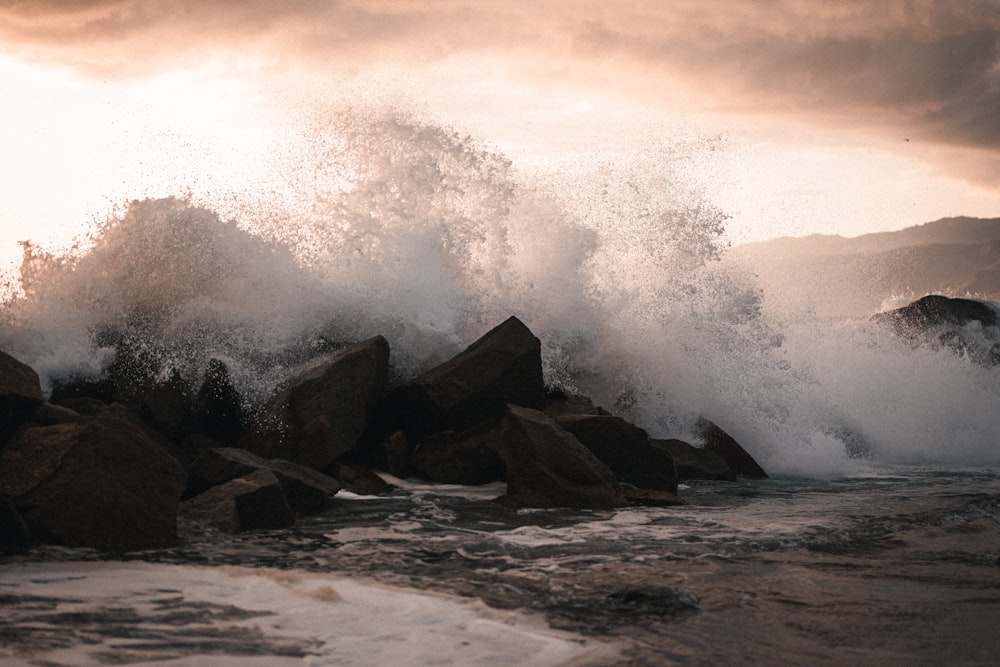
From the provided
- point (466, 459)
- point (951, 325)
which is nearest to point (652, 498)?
point (466, 459)

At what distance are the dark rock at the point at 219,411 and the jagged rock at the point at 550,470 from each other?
2240 millimetres

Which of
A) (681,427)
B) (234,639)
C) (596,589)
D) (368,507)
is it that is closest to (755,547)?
(596,589)

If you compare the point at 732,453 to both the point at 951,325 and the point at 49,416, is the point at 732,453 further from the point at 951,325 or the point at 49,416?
the point at 951,325

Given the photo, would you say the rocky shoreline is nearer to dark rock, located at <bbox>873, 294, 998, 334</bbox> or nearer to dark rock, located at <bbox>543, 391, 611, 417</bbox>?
dark rock, located at <bbox>543, 391, 611, 417</bbox>

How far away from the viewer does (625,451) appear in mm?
7203

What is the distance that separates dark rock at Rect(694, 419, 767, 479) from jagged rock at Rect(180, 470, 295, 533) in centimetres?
472

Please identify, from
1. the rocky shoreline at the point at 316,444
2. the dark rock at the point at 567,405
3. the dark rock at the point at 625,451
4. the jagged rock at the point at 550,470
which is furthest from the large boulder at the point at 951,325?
the jagged rock at the point at 550,470

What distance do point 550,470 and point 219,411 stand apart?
2.85 meters

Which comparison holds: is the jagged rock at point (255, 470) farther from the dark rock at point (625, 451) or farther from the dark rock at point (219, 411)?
the dark rock at point (625, 451)

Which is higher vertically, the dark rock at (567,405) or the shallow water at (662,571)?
the dark rock at (567,405)

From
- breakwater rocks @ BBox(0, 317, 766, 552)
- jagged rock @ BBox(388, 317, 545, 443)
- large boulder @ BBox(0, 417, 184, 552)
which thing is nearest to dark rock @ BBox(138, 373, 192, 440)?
breakwater rocks @ BBox(0, 317, 766, 552)

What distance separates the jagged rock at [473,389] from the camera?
7484 millimetres

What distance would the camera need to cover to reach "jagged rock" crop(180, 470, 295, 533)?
516 cm

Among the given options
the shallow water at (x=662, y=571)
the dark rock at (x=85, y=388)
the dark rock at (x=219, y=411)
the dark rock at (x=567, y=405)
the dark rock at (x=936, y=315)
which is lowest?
the shallow water at (x=662, y=571)
